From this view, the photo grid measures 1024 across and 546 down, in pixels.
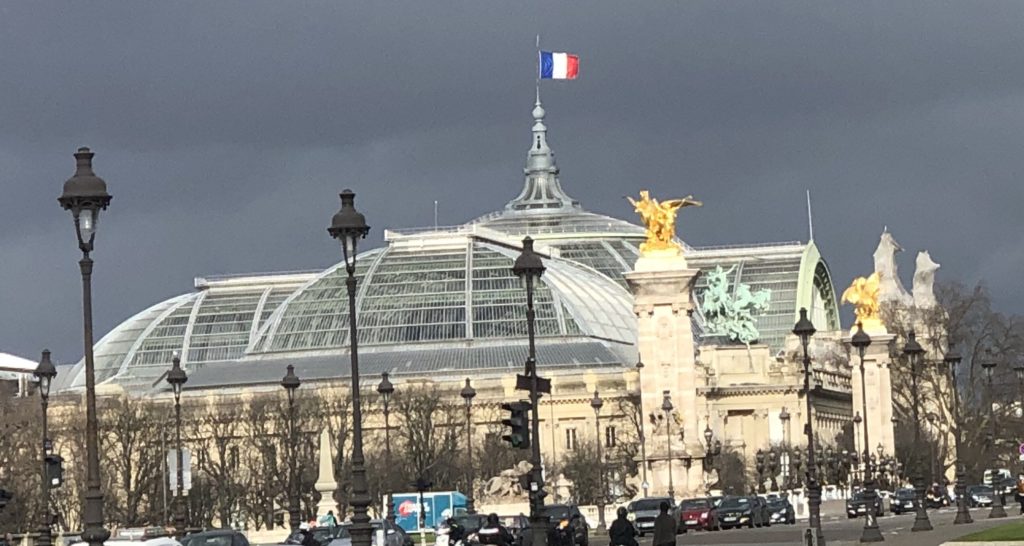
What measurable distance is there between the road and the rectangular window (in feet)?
231

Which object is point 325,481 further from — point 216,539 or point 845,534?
point 216,539

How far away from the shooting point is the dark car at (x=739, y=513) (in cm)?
9119

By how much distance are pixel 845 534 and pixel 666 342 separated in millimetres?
56510

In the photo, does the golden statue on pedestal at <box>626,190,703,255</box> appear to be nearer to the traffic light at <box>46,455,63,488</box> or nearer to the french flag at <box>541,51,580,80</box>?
the french flag at <box>541,51,580,80</box>

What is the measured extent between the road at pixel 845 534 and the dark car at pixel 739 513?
0.79 meters

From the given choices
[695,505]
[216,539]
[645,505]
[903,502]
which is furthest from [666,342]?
[216,539]

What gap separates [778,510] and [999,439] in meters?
58.9

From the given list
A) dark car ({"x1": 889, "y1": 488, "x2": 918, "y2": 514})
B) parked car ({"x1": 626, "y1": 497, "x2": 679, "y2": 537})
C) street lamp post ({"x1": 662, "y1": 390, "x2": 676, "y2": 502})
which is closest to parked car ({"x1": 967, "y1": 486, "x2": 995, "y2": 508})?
dark car ({"x1": 889, "y1": 488, "x2": 918, "y2": 514})

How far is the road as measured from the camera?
63597mm

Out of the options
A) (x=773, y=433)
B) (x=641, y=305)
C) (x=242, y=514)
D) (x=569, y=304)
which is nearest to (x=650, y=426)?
(x=641, y=305)

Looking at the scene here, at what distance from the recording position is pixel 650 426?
130 metres

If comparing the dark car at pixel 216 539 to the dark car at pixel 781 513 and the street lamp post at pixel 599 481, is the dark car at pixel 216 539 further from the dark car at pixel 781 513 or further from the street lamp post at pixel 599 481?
the street lamp post at pixel 599 481

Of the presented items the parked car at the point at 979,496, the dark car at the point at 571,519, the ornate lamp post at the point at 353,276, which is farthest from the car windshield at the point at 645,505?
the ornate lamp post at the point at 353,276

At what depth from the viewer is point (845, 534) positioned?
74.1 metres
